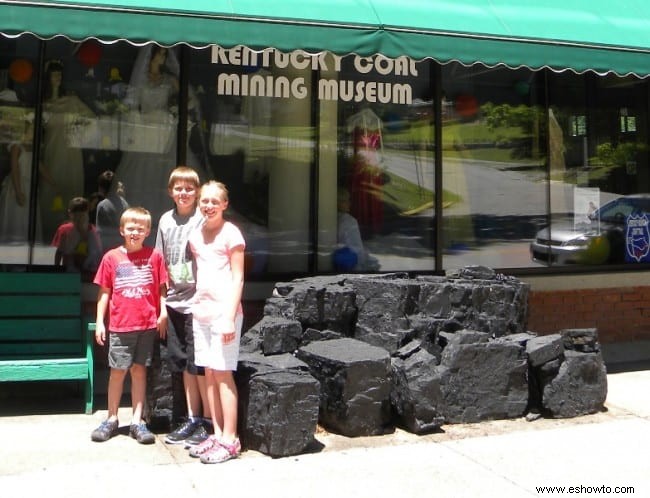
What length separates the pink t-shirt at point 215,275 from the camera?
4.87 meters

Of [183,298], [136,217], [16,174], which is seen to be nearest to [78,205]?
[16,174]

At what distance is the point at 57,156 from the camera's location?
22.9ft

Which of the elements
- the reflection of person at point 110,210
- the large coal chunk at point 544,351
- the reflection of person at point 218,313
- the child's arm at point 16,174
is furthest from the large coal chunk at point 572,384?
the child's arm at point 16,174

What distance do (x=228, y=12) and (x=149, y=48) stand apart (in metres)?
1.87

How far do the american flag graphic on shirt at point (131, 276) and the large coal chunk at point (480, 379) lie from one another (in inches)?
84.0

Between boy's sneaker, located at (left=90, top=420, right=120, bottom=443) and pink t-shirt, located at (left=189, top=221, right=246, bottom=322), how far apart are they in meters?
1.04

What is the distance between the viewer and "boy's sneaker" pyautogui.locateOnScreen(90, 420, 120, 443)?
5.23 m

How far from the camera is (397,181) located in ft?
25.9

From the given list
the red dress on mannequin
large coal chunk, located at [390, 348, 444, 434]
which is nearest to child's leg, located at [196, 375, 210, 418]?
large coal chunk, located at [390, 348, 444, 434]

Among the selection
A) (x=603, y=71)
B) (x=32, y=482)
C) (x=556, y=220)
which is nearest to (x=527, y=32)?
(x=603, y=71)

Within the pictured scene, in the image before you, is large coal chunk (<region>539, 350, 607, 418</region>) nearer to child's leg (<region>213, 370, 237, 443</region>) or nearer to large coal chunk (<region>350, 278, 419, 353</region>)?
large coal chunk (<region>350, 278, 419, 353</region>)

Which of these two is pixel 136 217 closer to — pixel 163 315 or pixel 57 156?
pixel 163 315

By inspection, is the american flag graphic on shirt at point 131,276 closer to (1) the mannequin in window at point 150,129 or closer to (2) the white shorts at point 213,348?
(2) the white shorts at point 213,348

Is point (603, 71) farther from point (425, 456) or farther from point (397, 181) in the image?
point (425, 456)
